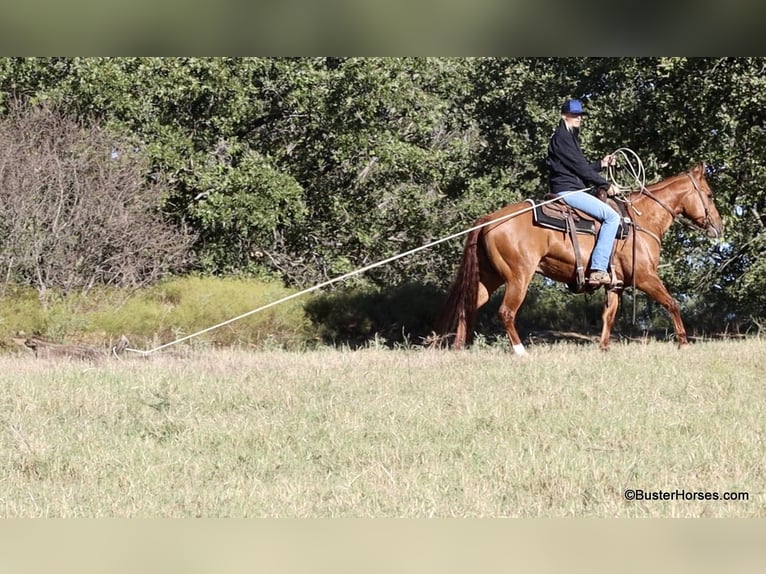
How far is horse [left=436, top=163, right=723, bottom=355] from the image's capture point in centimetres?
1288

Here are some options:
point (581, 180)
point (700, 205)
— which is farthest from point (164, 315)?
point (700, 205)

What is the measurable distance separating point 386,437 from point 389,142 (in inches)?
647

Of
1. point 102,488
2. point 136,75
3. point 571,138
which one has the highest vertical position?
point 136,75

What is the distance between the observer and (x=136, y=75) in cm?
2133

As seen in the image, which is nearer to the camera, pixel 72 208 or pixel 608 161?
pixel 608 161

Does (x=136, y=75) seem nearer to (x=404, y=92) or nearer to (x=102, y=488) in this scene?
(x=404, y=92)

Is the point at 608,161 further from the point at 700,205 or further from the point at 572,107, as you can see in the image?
the point at 700,205

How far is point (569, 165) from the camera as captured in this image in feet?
40.5

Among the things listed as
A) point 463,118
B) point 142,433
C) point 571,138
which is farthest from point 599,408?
point 463,118

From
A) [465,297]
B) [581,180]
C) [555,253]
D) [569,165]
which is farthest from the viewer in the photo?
[465,297]

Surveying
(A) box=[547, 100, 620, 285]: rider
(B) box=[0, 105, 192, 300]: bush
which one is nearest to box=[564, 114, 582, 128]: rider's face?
(A) box=[547, 100, 620, 285]: rider

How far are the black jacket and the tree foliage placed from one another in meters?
3.34

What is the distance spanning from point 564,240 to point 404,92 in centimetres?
1144

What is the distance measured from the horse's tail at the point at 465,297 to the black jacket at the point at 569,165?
130cm
